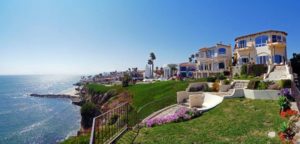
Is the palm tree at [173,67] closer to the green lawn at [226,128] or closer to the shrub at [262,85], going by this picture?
the shrub at [262,85]

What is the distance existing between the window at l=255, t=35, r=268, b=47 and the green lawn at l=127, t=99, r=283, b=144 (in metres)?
25.0

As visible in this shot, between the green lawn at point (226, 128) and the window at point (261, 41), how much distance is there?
25.0 meters

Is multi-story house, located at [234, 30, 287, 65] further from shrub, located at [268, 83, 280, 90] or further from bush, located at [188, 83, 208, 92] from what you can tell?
shrub, located at [268, 83, 280, 90]

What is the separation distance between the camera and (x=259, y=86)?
19.2 metres

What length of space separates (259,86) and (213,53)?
99.0 ft

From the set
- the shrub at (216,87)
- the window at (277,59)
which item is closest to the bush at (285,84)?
the shrub at (216,87)

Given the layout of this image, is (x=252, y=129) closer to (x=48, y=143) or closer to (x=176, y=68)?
(x=48, y=143)

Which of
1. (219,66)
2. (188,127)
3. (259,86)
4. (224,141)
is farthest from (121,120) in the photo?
(219,66)

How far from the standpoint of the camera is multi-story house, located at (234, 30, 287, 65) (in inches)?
1409

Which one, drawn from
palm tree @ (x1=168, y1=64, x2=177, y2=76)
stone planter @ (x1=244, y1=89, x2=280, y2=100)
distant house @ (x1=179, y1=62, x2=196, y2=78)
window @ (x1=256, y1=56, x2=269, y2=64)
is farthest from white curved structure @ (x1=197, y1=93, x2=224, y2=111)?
palm tree @ (x1=168, y1=64, x2=177, y2=76)

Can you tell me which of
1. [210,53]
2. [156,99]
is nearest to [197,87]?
[156,99]

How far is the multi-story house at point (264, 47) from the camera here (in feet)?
117

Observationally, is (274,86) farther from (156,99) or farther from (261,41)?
(261,41)

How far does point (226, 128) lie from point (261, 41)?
3138 cm
